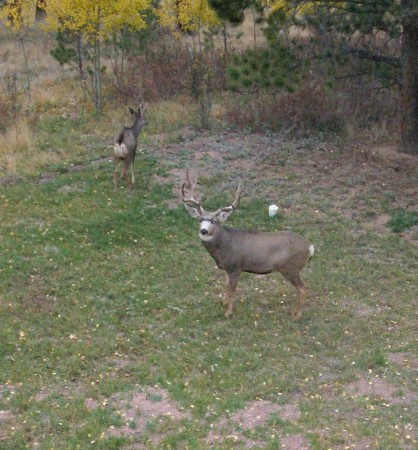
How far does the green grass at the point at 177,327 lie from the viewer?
7.70 metres

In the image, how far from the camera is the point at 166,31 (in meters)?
28.6

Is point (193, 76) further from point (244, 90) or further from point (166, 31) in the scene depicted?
point (166, 31)

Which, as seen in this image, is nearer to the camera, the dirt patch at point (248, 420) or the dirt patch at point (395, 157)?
the dirt patch at point (248, 420)

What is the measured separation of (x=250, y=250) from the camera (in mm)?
10031

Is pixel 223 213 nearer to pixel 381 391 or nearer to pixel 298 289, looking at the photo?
pixel 298 289

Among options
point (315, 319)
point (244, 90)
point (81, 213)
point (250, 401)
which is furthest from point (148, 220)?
point (244, 90)

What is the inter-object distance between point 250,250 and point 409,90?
8.54 m

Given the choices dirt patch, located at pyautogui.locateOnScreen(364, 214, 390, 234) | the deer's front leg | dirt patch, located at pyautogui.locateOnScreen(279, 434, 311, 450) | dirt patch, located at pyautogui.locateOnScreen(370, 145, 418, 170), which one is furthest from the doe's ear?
dirt patch, located at pyautogui.locateOnScreen(370, 145, 418, 170)

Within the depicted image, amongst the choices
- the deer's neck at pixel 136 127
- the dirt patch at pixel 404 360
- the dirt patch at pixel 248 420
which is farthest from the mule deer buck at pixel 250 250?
the deer's neck at pixel 136 127

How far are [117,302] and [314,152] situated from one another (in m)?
8.44

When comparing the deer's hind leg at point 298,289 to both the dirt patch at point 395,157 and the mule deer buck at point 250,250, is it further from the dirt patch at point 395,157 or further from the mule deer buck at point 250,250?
the dirt patch at point 395,157

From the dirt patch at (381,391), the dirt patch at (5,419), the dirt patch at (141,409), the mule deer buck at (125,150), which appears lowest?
the dirt patch at (381,391)

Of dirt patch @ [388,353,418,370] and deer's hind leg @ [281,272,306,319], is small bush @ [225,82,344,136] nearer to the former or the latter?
deer's hind leg @ [281,272,306,319]

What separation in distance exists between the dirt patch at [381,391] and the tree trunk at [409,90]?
972 centimetres
